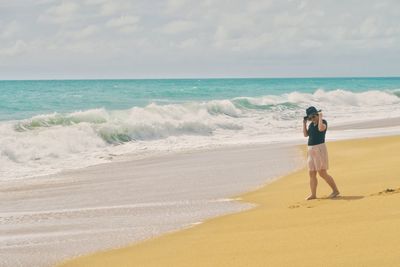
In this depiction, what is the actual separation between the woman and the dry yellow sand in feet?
0.76

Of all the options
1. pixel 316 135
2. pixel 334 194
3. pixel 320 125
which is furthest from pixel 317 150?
pixel 334 194

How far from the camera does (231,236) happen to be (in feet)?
25.6

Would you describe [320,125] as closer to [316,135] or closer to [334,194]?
[316,135]

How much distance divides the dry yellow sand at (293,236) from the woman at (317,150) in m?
0.23

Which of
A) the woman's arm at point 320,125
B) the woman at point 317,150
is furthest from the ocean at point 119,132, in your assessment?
the woman's arm at point 320,125

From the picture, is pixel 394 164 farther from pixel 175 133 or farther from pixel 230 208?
pixel 175 133

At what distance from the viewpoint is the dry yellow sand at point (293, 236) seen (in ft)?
19.7

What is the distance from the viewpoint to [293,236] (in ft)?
23.4

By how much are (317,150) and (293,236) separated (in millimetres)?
3549

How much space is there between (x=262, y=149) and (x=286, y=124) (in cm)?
1588

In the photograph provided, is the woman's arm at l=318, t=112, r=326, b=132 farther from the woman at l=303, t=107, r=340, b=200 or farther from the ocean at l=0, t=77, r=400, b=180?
the ocean at l=0, t=77, r=400, b=180

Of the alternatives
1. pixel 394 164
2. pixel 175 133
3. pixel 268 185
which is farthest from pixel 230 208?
pixel 175 133

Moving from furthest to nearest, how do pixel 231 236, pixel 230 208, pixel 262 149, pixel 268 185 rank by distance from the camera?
pixel 262 149 < pixel 268 185 < pixel 230 208 < pixel 231 236

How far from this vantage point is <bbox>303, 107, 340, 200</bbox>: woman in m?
10.4
